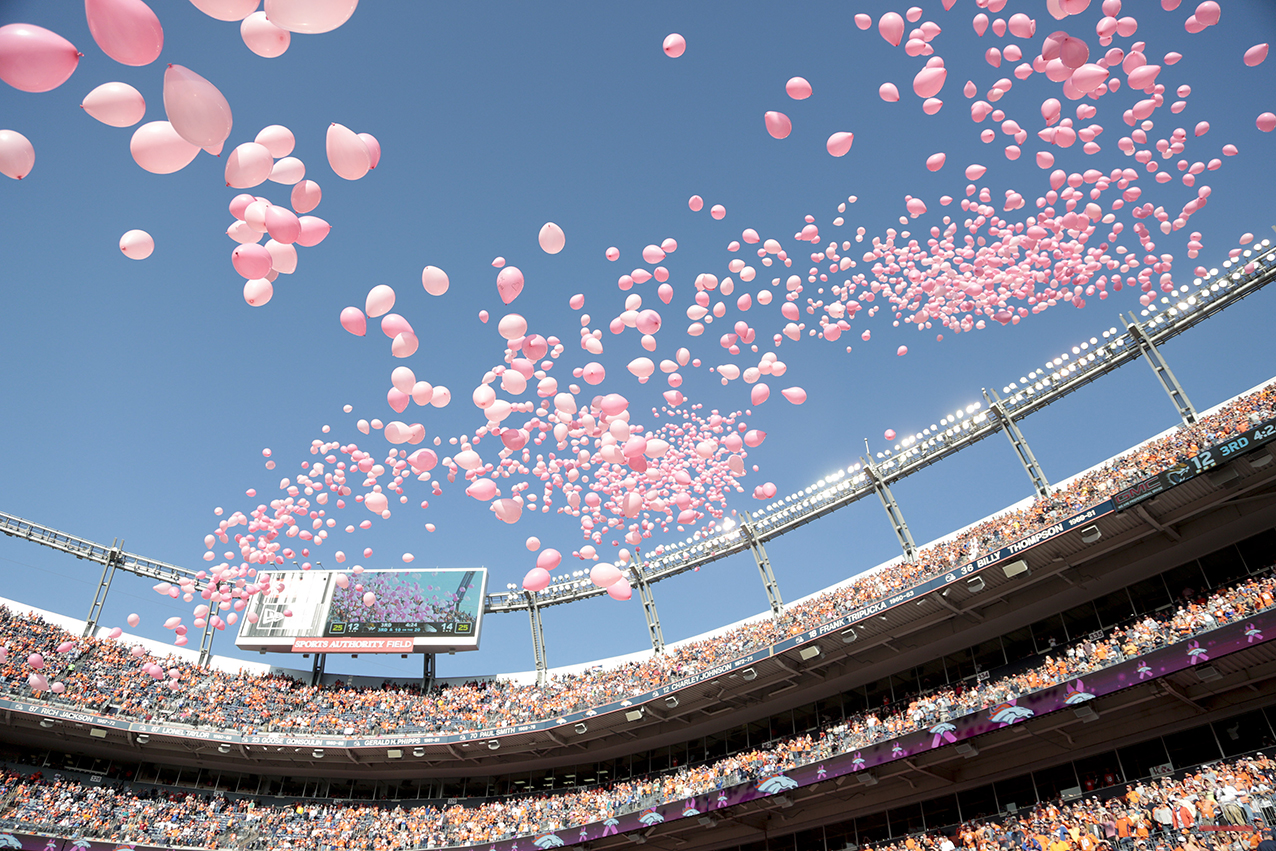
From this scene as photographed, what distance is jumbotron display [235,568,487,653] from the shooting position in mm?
32062

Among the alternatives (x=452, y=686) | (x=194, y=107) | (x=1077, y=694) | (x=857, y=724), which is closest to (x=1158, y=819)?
(x=1077, y=694)

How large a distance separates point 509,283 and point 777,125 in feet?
15.4

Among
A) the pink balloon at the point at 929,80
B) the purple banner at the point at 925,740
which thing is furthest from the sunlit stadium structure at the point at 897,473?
the pink balloon at the point at 929,80

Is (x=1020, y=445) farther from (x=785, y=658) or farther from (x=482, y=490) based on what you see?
(x=482, y=490)

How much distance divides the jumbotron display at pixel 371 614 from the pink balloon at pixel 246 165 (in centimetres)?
2880

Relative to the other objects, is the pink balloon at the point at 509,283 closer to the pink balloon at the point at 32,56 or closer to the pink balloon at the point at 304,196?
the pink balloon at the point at 304,196

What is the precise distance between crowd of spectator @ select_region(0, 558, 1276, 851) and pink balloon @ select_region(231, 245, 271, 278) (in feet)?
61.0

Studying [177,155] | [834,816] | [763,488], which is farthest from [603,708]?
[177,155]

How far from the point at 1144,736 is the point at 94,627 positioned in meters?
41.3

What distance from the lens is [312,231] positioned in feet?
24.3

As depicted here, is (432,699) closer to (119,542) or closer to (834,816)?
(119,542)

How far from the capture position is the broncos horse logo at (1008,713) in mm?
16016

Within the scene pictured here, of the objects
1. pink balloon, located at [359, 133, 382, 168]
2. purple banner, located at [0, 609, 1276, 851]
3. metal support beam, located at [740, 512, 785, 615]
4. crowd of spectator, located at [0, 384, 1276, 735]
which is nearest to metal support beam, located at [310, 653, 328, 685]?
crowd of spectator, located at [0, 384, 1276, 735]

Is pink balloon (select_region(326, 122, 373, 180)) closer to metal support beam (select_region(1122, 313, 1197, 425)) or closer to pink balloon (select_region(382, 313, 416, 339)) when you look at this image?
pink balloon (select_region(382, 313, 416, 339))
